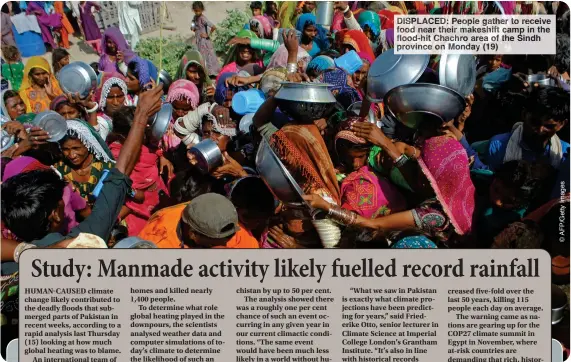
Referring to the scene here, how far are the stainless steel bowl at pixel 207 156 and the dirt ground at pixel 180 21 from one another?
5.92 metres

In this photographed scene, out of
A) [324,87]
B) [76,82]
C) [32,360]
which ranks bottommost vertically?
[32,360]

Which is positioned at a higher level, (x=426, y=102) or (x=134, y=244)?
(x=426, y=102)

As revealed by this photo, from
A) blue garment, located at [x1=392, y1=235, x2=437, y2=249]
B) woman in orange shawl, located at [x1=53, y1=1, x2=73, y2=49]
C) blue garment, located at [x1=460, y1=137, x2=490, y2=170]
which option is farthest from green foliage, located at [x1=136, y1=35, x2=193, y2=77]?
blue garment, located at [x1=392, y1=235, x2=437, y2=249]

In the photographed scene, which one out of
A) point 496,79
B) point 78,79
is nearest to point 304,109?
point 496,79

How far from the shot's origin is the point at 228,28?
8.16m

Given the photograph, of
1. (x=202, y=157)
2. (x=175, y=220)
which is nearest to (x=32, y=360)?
(x=175, y=220)

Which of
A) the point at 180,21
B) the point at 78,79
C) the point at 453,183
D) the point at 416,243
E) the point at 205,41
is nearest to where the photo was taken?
the point at 453,183

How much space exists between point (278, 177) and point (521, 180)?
3.31ft

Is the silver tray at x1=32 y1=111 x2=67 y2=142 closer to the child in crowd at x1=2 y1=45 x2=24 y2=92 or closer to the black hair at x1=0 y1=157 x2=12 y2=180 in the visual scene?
the black hair at x1=0 y1=157 x2=12 y2=180

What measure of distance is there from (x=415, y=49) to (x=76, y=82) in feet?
7.95

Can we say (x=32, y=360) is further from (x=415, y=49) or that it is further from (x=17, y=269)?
(x=415, y=49)

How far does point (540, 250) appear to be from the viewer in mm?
2406

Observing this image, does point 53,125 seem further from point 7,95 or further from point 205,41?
point 205,41

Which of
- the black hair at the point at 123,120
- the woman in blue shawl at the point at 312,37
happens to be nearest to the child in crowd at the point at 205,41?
the woman in blue shawl at the point at 312,37
